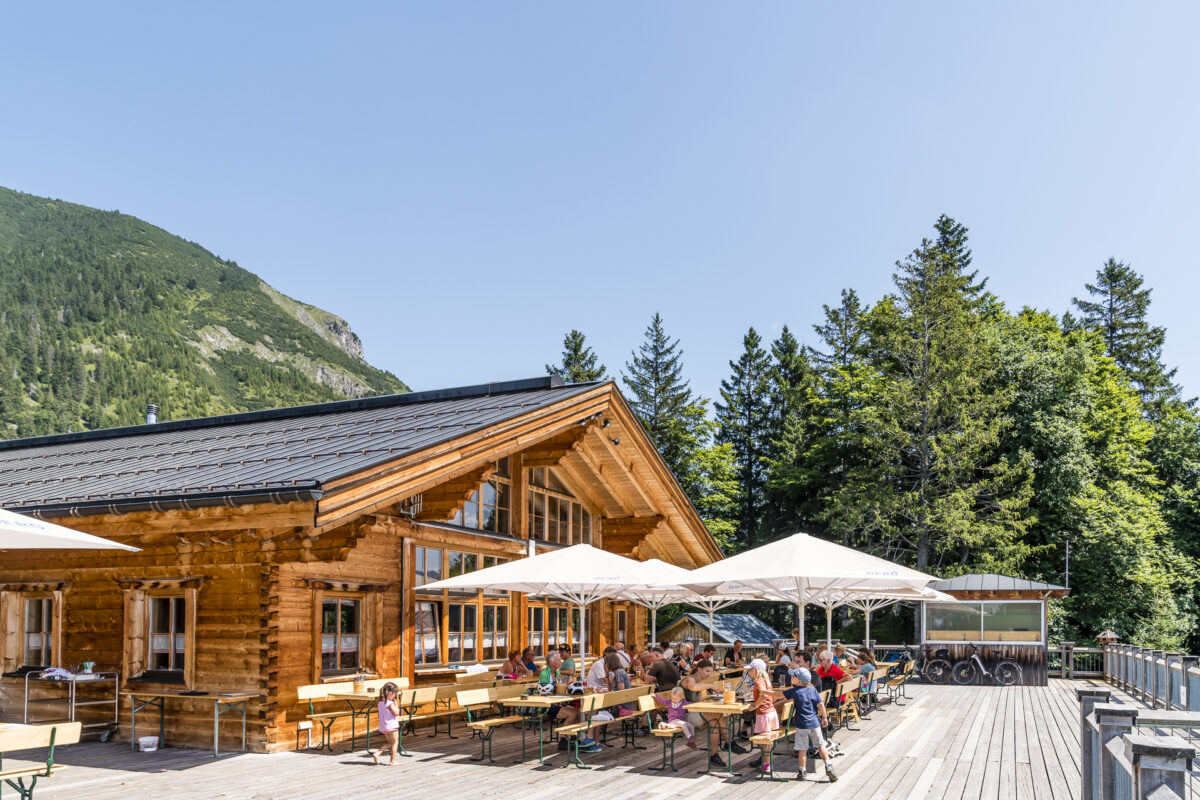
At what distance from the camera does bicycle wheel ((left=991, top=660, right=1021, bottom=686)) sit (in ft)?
75.2

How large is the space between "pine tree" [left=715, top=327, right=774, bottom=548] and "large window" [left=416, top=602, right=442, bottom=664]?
1318 inches

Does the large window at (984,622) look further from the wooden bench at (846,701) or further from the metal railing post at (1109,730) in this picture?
the metal railing post at (1109,730)

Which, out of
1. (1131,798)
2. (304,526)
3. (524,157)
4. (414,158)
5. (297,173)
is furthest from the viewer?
(297,173)

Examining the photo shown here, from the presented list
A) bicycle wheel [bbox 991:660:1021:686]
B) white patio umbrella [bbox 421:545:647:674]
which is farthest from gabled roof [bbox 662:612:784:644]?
white patio umbrella [bbox 421:545:647:674]

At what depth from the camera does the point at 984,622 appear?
2353 centimetres

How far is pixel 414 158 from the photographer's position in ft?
113

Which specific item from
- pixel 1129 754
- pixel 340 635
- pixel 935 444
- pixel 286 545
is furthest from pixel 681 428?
pixel 1129 754

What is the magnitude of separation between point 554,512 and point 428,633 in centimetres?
462

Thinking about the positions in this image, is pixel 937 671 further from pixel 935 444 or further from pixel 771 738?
pixel 771 738

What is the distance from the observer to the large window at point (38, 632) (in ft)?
42.0

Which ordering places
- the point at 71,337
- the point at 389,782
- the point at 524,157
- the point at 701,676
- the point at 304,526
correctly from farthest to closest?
the point at 71,337
the point at 524,157
the point at 701,676
the point at 304,526
the point at 389,782

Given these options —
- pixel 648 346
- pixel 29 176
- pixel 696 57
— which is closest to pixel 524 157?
pixel 696 57

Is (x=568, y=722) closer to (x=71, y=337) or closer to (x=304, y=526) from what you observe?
(x=304, y=526)

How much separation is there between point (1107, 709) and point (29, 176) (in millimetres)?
153054
